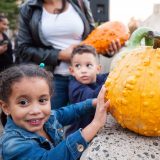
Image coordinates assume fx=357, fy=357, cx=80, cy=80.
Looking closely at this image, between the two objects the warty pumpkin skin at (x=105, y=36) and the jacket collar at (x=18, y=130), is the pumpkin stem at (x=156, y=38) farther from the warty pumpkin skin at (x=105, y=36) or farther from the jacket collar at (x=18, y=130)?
the warty pumpkin skin at (x=105, y=36)

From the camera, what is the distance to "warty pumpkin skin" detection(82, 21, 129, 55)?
283 centimetres

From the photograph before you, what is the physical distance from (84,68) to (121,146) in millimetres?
977

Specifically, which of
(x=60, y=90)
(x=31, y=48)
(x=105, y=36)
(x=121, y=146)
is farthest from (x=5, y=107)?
(x=105, y=36)

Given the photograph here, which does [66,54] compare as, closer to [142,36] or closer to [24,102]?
[142,36]

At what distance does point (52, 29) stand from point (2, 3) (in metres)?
17.5

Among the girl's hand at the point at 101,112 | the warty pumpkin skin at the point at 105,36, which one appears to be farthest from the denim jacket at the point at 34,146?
the warty pumpkin skin at the point at 105,36

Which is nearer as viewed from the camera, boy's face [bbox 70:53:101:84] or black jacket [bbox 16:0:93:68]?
boy's face [bbox 70:53:101:84]

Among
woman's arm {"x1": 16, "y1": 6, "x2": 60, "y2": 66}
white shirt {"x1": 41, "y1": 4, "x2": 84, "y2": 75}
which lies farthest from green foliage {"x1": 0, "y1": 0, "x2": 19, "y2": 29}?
white shirt {"x1": 41, "y1": 4, "x2": 84, "y2": 75}

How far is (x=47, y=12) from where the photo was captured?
8.95 ft

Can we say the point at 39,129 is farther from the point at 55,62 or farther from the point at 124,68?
the point at 55,62

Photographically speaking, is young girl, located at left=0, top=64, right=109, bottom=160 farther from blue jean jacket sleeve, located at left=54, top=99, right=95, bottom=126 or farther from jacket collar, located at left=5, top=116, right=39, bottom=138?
blue jean jacket sleeve, located at left=54, top=99, right=95, bottom=126

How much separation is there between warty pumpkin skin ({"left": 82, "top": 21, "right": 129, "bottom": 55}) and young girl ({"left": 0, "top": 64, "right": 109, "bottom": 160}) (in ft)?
3.75

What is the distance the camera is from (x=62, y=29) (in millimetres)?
2691

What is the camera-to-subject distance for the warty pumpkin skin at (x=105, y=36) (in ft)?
9.29
